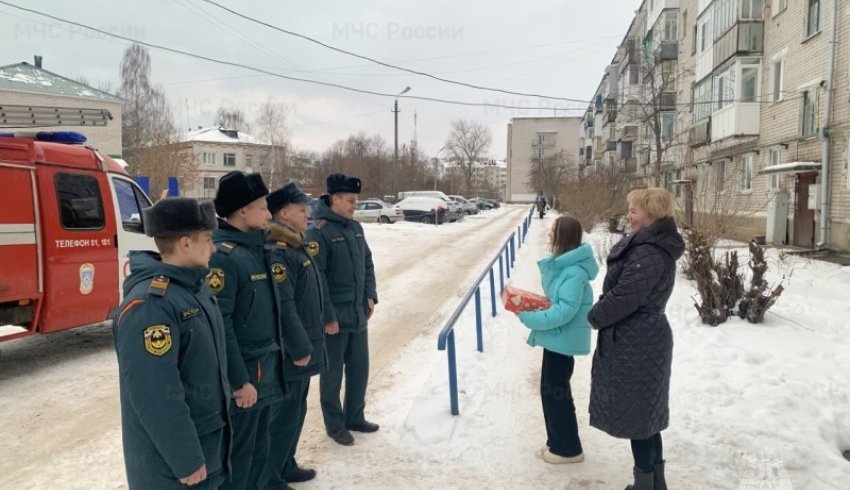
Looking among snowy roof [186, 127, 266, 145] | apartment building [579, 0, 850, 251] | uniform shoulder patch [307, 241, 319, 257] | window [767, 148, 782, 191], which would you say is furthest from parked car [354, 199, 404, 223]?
snowy roof [186, 127, 266, 145]

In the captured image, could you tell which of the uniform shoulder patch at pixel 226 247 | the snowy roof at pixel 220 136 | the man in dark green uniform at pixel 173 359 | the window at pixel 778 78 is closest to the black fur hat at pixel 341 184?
the uniform shoulder patch at pixel 226 247

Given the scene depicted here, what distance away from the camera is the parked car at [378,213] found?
106ft

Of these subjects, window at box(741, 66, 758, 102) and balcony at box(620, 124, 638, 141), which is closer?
window at box(741, 66, 758, 102)

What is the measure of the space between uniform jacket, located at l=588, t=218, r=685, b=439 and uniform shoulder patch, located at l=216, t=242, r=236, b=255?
198 centimetres

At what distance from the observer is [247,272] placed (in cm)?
284

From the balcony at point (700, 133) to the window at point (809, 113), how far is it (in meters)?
5.30

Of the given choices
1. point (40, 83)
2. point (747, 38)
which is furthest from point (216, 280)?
point (40, 83)

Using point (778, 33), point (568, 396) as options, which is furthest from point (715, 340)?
point (778, 33)

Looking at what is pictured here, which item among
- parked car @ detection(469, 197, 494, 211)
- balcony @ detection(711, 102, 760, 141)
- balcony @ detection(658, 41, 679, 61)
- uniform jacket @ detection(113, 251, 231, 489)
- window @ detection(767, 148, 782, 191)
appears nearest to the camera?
uniform jacket @ detection(113, 251, 231, 489)

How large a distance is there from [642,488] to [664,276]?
1.21 metres

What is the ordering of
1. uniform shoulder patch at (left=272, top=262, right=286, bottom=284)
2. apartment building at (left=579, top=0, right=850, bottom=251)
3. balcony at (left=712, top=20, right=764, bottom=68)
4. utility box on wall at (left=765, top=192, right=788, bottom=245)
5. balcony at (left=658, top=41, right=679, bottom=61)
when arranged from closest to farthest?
uniform shoulder patch at (left=272, top=262, right=286, bottom=284) → apartment building at (left=579, top=0, right=850, bottom=251) → utility box on wall at (left=765, top=192, right=788, bottom=245) → balcony at (left=712, top=20, right=764, bottom=68) → balcony at (left=658, top=41, right=679, bottom=61)

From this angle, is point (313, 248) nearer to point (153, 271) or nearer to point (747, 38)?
point (153, 271)

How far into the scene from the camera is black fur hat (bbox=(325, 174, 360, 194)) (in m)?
4.11

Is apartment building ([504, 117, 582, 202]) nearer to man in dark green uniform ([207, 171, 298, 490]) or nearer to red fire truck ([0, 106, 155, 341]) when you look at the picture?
red fire truck ([0, 106, 155, 341])
